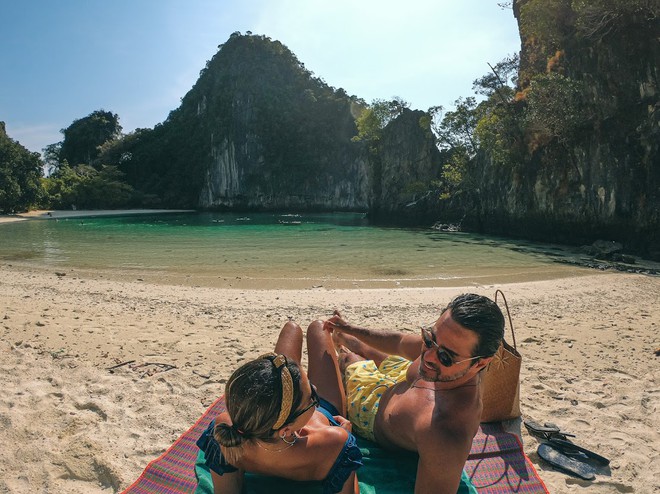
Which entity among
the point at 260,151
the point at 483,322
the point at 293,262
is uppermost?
the point at 260,151

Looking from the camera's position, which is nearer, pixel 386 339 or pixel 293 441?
pixel 293 441

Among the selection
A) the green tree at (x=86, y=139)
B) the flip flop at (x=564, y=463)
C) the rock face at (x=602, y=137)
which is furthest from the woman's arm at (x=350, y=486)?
the green tree at (x=86, y=139)

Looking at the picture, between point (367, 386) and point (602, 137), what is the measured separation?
20917 mm

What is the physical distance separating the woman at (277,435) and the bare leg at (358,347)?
1.10 meters

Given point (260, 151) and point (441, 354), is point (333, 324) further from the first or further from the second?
point (260, 151)

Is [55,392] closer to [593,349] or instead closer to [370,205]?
[593,349]

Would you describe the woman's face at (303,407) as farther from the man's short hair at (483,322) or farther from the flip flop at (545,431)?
the flip flop at (545,431)

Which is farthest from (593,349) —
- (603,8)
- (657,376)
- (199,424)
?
(603,8)

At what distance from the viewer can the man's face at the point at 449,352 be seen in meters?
1.90

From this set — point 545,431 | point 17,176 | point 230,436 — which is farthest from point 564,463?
point 17,176

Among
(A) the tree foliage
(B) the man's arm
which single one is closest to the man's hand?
(B) the man's arm

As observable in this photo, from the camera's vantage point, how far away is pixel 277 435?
5.29 ft

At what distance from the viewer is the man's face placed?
1899 mm

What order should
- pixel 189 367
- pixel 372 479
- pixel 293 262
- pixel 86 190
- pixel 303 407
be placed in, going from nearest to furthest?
pixel 303 407
pixel 372 479
pixel 189 367
pixel 293 262
pixel 86 190
